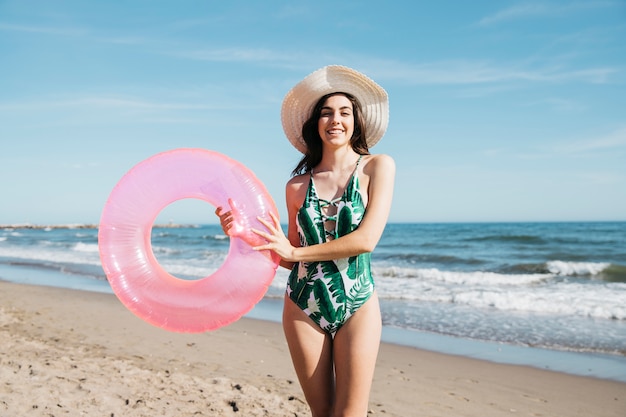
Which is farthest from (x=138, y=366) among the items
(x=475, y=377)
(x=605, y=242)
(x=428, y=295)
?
(x=605, y=242)

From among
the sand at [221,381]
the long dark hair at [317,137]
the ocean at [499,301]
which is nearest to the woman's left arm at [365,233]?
the long dark hair at [317,137]

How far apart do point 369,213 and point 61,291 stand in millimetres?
10033

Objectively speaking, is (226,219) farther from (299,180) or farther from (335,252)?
(335,252)

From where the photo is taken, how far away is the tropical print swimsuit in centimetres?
224

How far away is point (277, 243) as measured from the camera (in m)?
2.31

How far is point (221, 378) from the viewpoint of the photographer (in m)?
4.70

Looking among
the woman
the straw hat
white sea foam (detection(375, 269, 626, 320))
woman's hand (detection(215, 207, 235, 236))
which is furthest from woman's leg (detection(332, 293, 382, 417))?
white sea foam (detection(375, 269, 626, 320))

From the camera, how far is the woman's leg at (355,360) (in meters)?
2.20

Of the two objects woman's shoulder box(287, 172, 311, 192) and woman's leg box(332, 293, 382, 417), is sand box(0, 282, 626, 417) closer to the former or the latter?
woman's leg box(332, 293, 382, 417)

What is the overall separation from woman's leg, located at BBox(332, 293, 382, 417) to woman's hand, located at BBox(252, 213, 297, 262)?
37 centimetres

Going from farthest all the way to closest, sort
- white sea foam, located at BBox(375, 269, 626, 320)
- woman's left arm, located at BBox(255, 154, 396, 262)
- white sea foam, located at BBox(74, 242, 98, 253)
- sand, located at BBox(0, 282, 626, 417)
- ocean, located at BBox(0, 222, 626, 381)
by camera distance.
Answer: white sea foam, located at BBox(74, 242, 98, 253) < white sea foam, located at BBox(375, 269, 626, 320) < ocean, located at BBox(0, 222, 626, 381) < sand, located at BBox(0, 282, 626, 417) < woman's left arm, located at BBox(255, 154, 396, 262)

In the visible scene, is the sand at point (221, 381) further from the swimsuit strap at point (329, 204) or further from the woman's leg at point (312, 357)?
the swimsuit strap at point (329, 204)

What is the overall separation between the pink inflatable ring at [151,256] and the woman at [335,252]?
30cm

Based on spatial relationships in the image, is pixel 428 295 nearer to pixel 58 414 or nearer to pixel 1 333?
pixel 1 333
